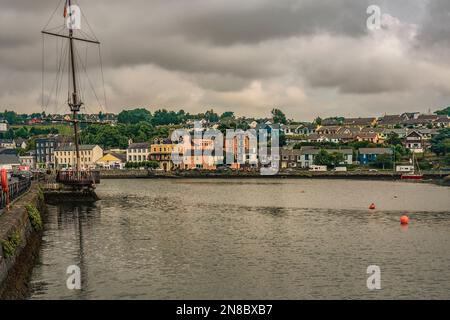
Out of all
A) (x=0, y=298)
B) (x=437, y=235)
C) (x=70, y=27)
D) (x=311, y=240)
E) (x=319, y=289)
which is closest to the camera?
(x=0, y=298)

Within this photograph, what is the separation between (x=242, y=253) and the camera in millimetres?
39844

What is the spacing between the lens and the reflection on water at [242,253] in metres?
30.3

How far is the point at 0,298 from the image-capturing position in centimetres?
2503

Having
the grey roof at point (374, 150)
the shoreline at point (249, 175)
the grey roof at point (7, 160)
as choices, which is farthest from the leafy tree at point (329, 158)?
the grey roof at point (7, 160)

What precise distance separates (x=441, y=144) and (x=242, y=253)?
161 m

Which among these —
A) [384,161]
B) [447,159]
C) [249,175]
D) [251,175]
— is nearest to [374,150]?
[384,161]

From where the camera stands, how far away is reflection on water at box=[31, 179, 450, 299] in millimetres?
30266

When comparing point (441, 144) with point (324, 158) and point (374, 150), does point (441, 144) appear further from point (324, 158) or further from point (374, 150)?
point (324, 158)

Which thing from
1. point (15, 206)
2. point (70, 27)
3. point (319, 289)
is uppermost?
point (70, 27)

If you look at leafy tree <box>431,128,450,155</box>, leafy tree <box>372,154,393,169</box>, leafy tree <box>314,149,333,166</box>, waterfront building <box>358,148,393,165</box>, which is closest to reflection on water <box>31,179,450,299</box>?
leafy tree <box>372,154,393,169</box>

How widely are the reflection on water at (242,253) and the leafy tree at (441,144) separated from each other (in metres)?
122
